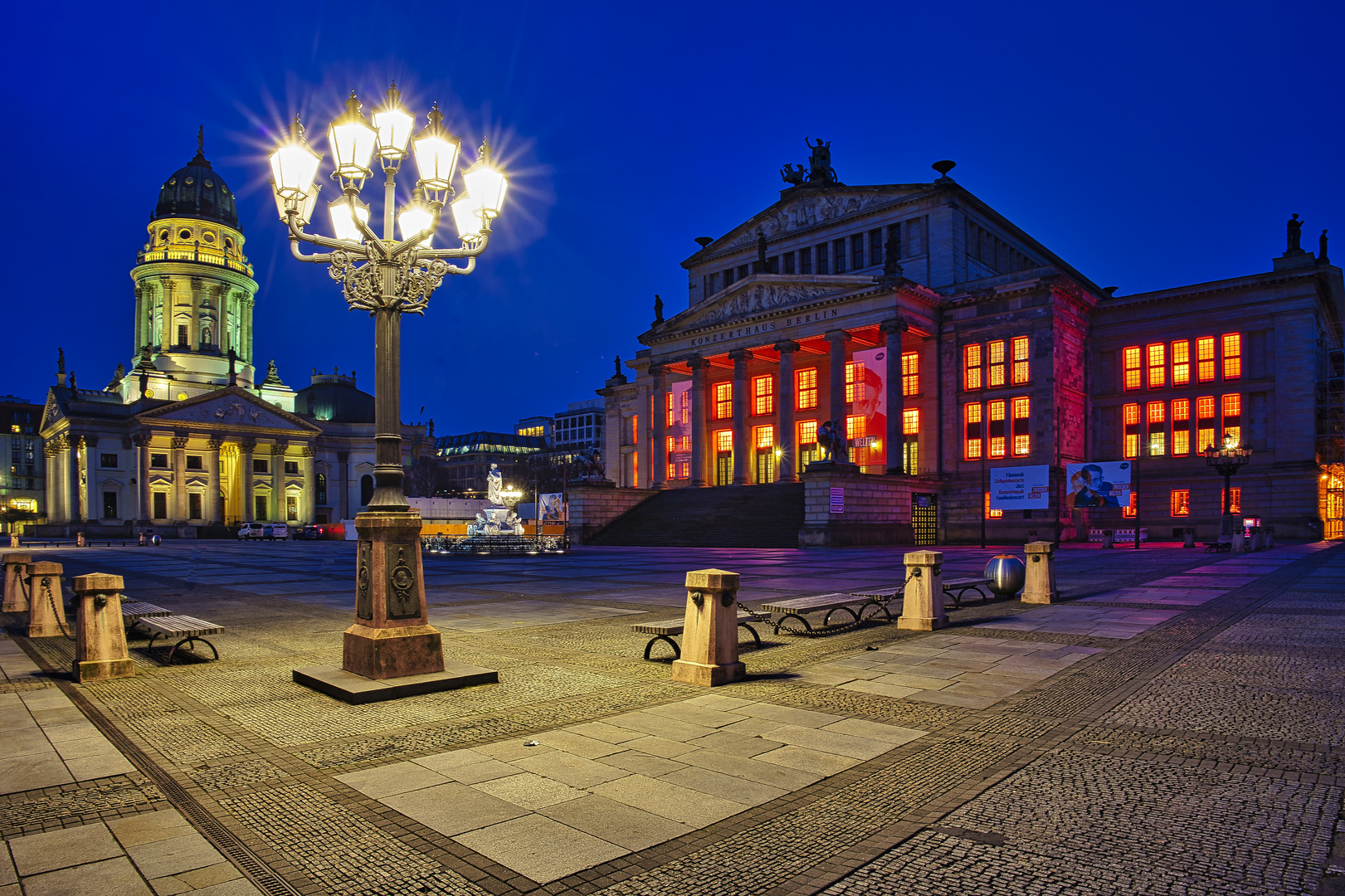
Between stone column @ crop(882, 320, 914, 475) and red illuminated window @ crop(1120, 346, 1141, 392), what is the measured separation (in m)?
15.2

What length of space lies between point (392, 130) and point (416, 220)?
126 cm

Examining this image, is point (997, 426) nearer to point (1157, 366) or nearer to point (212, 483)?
point (1157, 366)

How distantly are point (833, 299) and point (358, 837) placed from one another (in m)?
52.8

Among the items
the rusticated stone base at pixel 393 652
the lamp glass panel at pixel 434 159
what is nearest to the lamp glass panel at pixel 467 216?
the lamp glass panel at pixel 434 159

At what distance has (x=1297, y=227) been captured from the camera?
53.1 metres

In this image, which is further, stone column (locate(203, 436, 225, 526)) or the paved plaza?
stone column (locate(203, 436, 225, 526))

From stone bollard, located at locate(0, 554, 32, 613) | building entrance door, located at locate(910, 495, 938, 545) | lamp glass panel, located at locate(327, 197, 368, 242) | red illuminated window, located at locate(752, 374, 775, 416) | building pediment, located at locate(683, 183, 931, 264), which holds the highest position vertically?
building pediment, located at locate(683, 183, 931, 264)

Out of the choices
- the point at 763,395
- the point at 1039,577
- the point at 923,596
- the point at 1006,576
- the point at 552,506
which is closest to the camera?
the point at 923,596

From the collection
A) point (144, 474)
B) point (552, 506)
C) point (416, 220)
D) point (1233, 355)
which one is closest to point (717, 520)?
point (552, 506)

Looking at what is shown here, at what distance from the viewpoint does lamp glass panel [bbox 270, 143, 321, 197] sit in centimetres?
948

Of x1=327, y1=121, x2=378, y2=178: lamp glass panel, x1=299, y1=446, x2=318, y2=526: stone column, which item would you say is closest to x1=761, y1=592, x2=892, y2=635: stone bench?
x1=327, y1=121, x2=378, y2=178: lamp glass panel

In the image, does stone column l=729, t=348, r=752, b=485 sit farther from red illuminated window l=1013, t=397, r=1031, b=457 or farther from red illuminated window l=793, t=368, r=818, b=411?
red illuminated window l=1013, t=397, r=1031, b=457

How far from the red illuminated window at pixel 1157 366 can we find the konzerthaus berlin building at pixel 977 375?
0.11 metres

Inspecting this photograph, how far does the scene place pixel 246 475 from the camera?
9512 centimetres
